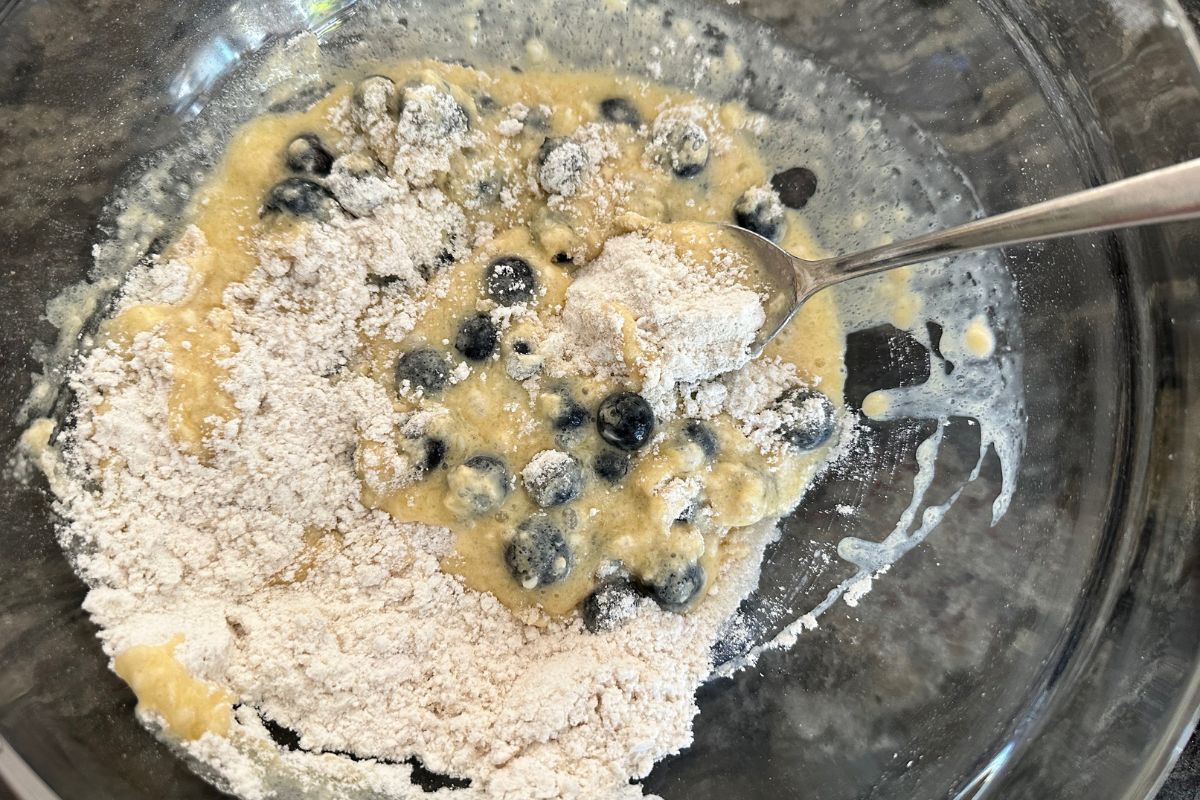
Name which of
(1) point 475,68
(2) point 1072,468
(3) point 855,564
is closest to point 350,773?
(3) point 855,564

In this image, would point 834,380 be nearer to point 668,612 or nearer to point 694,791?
point 668,612

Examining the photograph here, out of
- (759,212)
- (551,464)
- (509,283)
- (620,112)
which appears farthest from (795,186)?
(551,464)

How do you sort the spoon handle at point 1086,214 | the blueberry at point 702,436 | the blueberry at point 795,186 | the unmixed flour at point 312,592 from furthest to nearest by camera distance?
the blueberry at point 795,186 < the blueberry at point 702,436 < the unmixed flour at point 312,592 < the spoon handle at point 1086,214

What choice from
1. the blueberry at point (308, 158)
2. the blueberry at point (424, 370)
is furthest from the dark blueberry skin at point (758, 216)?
the blueberry at point (308, 158)

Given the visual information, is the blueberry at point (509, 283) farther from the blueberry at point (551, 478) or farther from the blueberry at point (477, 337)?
the blueberry at point (551, 478)

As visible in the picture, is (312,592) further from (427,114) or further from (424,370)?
(427,114)

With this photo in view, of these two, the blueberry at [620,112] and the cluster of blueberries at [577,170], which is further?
the blueberry at [620,112]
